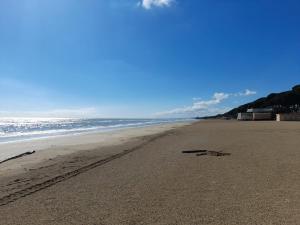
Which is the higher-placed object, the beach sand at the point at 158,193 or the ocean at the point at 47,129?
the ocean at the point at 47,129

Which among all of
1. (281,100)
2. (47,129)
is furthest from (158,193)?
(281,100)

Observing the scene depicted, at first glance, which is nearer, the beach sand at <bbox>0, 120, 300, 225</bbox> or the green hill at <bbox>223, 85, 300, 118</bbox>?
the beach sand at <bbox>0, 120, 300, 225</bbox>

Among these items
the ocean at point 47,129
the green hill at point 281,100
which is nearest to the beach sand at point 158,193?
the ocean at point 47,129

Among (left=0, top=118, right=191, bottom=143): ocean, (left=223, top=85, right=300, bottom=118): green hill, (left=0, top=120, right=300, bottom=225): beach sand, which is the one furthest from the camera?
(left=223, top=85, right=300, bottom=118): green hill

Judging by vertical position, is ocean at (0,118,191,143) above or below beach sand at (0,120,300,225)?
above

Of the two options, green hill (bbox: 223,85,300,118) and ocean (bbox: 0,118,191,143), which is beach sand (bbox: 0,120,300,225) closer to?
ocean (bbox: 0,118,191,143)

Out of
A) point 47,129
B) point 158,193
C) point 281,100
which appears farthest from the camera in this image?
point 281,100

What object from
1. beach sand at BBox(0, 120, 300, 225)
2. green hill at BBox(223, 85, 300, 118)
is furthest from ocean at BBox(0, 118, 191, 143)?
green hill at BBox(223, 85, 300, 118)

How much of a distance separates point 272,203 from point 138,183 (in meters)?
3.56

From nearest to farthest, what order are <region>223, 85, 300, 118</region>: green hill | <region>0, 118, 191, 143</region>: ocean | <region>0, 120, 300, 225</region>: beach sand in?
<region>0, 120, 300, 225</region>: beach sand, <region>0, 118, 191, 143</region>: ocean, <region>223, 85, 300, 118</region>: green hill

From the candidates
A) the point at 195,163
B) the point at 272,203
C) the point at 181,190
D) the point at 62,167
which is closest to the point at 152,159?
the point at 195,163

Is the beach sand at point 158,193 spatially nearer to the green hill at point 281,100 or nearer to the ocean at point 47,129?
the ocean at point 47,129

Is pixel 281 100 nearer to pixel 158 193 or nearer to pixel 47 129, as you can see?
pixel 47 129

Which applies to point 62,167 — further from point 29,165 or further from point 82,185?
point 82,185
